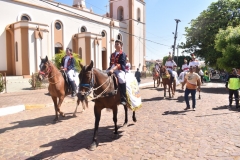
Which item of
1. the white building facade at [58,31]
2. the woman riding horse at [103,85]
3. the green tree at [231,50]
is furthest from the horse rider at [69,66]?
the green tree at [231,50]

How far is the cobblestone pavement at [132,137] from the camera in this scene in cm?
435

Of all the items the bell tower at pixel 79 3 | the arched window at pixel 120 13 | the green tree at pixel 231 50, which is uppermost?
the bell tower at pixel 79 3

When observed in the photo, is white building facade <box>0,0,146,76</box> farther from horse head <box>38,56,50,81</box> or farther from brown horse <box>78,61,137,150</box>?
brown horse <box>78,61,137,150</box>

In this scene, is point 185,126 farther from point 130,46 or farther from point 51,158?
point 130,46

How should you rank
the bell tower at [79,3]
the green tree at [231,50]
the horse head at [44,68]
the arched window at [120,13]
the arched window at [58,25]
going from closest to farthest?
the horse head at [44,68], the green tree at [231,50], the arched window at [58,25], the bell tower at [79,3], the arched window at [120,13]

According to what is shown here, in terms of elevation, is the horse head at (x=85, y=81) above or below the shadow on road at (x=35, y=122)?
above

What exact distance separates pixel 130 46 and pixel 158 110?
30649 millimetres

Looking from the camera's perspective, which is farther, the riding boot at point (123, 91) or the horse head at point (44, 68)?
the horse head at point (44, 68)

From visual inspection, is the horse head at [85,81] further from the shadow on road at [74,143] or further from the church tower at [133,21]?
the church tower at [133,21]

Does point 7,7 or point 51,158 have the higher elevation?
point 7,7

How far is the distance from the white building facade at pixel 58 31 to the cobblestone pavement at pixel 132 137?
1073cm

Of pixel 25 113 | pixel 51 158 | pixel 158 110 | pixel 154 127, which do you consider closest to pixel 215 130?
pixel 154 127

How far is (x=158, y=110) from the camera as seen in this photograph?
339 inches

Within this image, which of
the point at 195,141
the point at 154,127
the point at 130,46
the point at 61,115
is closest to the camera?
the point at 195,141
